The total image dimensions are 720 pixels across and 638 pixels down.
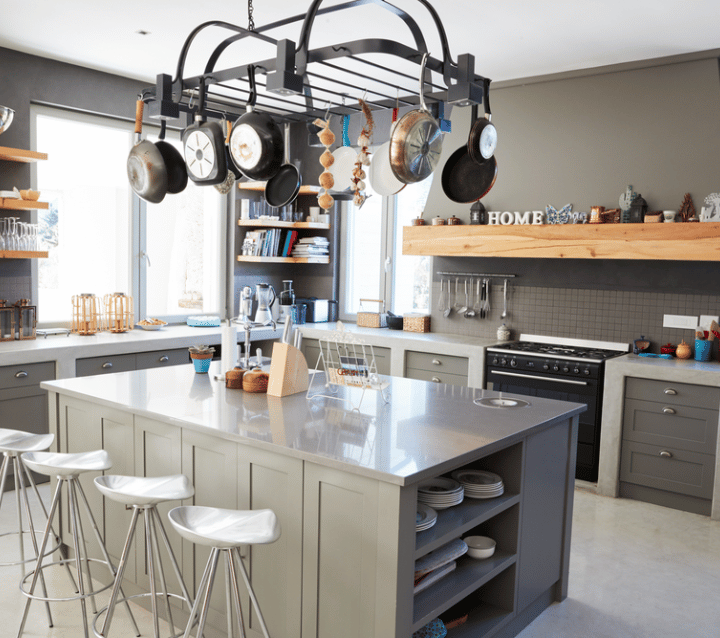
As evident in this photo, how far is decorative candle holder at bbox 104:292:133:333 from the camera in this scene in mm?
5441

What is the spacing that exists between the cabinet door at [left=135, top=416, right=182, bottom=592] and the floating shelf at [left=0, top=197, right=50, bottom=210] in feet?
8.15

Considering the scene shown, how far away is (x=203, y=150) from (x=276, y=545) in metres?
1.64

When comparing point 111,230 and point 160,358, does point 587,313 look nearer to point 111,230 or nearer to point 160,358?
point 160,358

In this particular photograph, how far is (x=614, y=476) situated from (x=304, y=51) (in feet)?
11.5

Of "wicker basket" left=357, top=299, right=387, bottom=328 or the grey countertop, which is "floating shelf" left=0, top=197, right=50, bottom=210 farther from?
"wicker basket" left=357, top=299, right=387, bottom=328

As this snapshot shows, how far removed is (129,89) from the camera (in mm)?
5559

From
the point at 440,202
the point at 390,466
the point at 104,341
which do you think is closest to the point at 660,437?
the point at 440,202

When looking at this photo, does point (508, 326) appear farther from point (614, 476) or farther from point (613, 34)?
point (613, 34)

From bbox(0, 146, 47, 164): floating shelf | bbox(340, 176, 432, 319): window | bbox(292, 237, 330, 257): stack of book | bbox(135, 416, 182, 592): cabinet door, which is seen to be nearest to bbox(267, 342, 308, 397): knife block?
bbox(135, 416, 182, 592): cabinet door

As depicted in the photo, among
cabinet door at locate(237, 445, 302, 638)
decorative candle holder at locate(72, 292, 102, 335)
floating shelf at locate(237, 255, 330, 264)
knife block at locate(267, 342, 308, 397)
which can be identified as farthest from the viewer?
floating shelf at locate(237, 255, 330, 264)

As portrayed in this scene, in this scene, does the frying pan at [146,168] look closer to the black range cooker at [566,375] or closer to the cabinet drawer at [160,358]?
the cabinet drawer at [160,358]

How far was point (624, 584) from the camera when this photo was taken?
3393 mm

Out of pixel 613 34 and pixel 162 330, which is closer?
pixel 613 34

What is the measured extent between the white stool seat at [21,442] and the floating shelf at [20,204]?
217 cm
